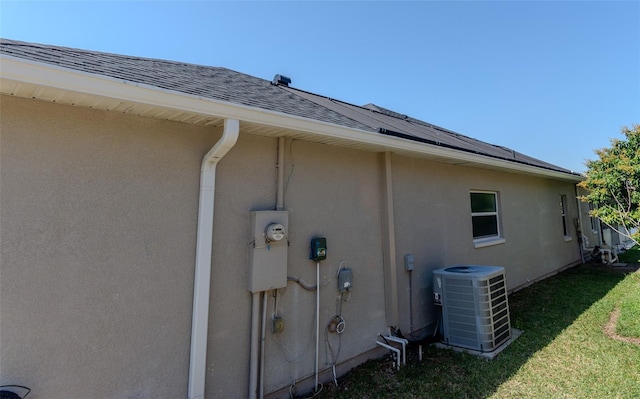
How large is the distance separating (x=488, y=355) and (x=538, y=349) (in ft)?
2.84

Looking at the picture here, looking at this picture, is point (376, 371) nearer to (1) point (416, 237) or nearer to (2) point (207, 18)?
(1) point (416, 237)

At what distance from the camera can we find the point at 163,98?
2408 millimetres

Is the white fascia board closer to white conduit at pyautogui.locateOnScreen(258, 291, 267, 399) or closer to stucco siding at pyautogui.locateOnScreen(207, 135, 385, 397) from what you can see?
stucco siding at pyautogui.locateOnScreen(207, 135, 385, 397)

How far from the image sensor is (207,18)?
5430 millimetres

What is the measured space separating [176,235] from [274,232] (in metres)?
0.96

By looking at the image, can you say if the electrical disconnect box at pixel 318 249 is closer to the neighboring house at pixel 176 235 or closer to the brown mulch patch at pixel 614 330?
the neighboring house at pixel 176 235

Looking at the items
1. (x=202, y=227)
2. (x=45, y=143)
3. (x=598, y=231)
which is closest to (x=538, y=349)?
(x=202, y=227)

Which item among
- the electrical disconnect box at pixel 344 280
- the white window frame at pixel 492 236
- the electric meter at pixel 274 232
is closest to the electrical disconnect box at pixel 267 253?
the electric meter at pixel 274 232

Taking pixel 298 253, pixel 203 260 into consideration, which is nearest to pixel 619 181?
pixel 298 253

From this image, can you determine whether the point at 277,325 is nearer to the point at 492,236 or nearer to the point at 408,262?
the point at 408,262

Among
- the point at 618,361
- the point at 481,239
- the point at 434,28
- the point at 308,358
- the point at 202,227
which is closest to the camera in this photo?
the point at 202,227

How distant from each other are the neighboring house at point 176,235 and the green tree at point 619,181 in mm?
7155

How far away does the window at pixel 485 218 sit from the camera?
6.91 m

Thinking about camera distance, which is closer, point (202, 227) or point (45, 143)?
point (45, 143)
